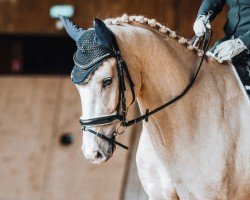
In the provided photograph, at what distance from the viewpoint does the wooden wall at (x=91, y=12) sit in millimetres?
8406

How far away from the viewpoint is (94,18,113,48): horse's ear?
4425 millimetres

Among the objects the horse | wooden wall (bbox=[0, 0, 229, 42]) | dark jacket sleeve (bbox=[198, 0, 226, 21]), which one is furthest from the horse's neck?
wooden wall (bbox=[0, 0, 229, 42])

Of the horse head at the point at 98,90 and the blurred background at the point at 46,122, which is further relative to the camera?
the blurred background at the point at 46,122

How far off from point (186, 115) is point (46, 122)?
3584mm

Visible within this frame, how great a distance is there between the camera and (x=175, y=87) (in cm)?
476

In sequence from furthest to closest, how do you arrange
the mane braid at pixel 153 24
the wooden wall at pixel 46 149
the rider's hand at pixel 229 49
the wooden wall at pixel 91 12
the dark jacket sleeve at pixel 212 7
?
the wooden wall at pixel 91 12 < the wooden wall at pixel 46 149 < the dark jacket sleeve at pixel 212 7 < the rider's hand at pixel 229 49 < the mane braid at pixel 153 24

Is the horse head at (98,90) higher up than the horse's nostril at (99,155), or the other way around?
the horse head at (98,90)

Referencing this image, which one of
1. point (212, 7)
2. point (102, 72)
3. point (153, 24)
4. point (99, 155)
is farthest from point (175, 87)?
point (212, 7)

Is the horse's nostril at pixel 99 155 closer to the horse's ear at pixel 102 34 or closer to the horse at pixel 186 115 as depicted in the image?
the horse at pixel 186 115

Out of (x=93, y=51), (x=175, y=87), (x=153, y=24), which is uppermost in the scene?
(x=153, y=24)

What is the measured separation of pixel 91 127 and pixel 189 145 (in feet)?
1.91

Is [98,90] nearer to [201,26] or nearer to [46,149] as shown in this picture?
[201,26]

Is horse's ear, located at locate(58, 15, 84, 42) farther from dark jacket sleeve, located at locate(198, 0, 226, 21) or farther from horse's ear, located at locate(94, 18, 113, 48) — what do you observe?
dark jacket sleeve, located at locate(198, 0, 226, 21)

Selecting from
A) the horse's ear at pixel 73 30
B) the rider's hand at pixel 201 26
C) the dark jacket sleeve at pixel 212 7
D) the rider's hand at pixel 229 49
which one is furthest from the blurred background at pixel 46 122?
the horse's ear at pixel 73 30
